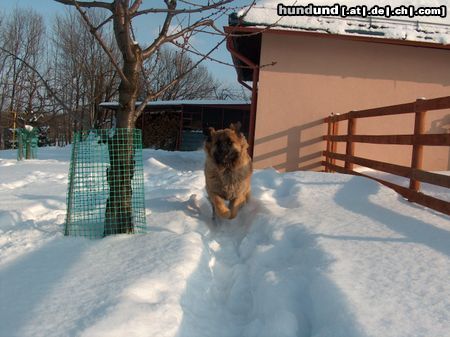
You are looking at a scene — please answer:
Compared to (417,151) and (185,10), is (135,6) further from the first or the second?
(417,151)

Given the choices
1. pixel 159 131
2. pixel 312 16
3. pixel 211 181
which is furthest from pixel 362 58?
pixel 159 131

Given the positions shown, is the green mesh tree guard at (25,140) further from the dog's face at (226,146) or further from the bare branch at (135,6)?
the bare branch at (135,6)

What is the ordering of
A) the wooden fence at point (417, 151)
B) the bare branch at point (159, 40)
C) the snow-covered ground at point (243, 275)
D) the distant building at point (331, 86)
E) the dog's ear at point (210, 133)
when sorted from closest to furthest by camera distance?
the snow-covered ground at point (243, 275), the bare branch at point (159, 40), the wooden fence at point (417, 151), the dog's ear at point (210, 133), the distant building at point (331, 86)

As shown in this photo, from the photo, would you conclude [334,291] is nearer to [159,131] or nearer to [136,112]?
[136,112]

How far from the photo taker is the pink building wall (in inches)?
397

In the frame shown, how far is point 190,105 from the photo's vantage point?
20422mm

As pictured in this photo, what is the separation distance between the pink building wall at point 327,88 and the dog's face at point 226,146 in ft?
15.9

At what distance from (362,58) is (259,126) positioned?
3.20 meters

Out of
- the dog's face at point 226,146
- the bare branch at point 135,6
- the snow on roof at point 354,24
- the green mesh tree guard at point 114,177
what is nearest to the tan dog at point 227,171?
the dog's face at point 226,146

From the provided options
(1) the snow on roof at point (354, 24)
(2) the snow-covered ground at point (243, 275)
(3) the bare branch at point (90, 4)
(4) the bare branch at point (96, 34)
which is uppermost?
(1) the snow on roof at point (354, 24)

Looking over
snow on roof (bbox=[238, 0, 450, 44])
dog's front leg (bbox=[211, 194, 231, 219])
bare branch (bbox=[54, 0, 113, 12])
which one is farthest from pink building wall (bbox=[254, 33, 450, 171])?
bare branch (bbox=[54, 0, 113, 12])

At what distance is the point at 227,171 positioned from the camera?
5438 mm

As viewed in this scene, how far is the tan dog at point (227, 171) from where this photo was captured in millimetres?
5395

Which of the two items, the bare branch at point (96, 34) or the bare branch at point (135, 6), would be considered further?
the bare branch at point (135, 6)
